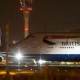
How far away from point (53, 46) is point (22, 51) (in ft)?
15.4

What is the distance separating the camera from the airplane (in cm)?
3344

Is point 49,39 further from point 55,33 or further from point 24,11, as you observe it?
point 24,11

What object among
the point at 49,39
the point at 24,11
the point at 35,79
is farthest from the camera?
the point at 24,11

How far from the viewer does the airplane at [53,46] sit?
33438mm

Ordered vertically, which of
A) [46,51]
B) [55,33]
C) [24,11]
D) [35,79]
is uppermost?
[24,11]

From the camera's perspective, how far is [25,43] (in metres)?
34.0

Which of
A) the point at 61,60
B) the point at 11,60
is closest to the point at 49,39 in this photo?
the point at 61,60

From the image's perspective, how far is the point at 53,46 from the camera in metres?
33.8

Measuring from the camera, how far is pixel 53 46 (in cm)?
3378

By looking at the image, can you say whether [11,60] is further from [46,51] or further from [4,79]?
[4,79]

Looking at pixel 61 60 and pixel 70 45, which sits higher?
pixel 70 45

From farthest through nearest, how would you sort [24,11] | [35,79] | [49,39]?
[24,11]
[49,39]
[35,79]

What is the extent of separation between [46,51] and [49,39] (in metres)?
1.97

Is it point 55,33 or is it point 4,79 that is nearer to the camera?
point 4,79
